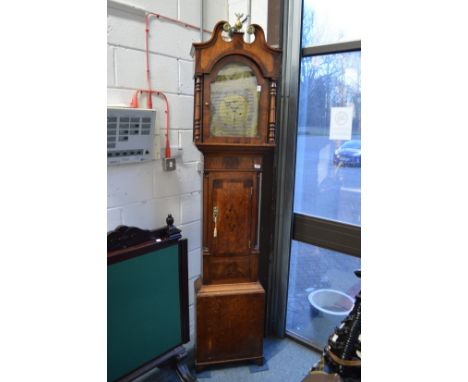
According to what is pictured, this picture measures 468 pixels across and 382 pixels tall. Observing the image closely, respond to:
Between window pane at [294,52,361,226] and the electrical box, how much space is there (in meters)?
0.81

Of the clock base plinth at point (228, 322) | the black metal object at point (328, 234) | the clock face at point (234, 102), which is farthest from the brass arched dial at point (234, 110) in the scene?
the clock base plinth at point (228, 322)

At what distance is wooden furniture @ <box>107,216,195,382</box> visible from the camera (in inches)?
55.5

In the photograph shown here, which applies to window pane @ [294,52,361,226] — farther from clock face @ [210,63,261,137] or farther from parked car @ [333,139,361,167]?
clock face @ [210,63,261,137]

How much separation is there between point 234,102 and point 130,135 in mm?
486

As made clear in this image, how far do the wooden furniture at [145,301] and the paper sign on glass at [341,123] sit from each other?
944mm

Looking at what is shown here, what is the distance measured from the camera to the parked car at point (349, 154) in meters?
1.63

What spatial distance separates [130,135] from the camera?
1.46 metres

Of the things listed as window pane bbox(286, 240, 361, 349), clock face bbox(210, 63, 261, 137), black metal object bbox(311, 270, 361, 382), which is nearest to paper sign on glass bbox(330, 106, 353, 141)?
clock face bbox(210, 63, 261, 137)

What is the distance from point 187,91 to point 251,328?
1283 mm

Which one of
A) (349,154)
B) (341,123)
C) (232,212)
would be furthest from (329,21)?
→ (232,212)

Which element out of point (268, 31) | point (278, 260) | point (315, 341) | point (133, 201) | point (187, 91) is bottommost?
point (315, 341)
